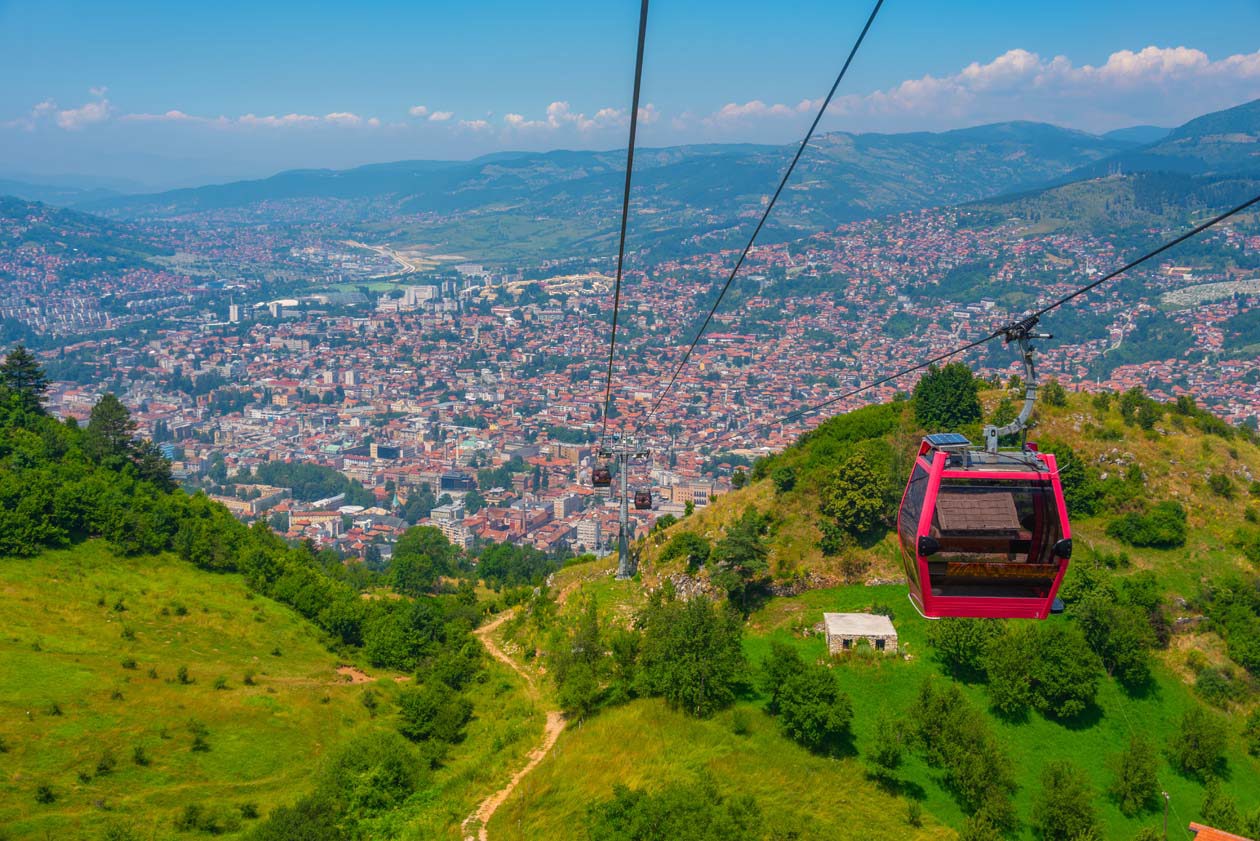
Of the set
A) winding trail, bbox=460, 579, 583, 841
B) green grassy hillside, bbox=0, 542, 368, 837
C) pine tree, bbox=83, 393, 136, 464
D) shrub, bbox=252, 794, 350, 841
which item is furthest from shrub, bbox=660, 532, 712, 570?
pine tree, bbox=83, 393, 136, 464

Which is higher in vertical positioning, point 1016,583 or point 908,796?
point 1016,583

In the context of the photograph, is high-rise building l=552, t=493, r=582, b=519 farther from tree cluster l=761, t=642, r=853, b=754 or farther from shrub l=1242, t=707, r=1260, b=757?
shrub l=1242, t=707, r=1260, b=757

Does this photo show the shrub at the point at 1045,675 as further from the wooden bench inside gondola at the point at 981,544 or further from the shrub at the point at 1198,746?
the wooden bench inside gondola at the point at 981,544

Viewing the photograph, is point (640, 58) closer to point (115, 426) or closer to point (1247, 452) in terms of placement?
point (1247, 452)

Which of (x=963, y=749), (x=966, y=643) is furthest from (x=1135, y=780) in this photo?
(x=966, y=643)

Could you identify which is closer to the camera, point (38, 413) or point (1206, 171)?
point (38, 413)

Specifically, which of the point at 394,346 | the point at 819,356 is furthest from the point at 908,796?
the point at 394,346
